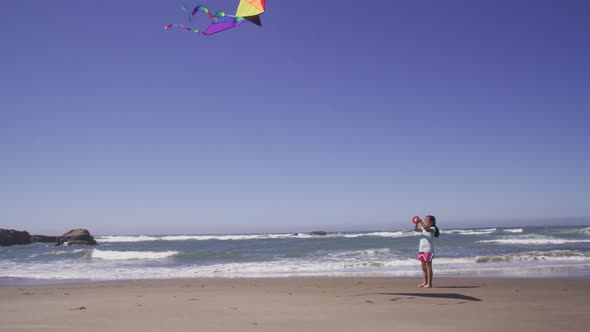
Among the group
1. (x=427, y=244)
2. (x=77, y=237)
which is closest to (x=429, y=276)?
(x=427, y=244)

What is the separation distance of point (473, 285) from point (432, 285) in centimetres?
89

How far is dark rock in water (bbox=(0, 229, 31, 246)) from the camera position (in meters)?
50.7

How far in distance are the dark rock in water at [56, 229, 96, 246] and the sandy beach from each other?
39435mm

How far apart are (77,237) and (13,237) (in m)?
14.1

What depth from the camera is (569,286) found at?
28.1ft

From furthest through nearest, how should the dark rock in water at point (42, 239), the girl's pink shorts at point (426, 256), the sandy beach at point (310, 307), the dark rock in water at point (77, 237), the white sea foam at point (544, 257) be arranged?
the dark rock in water at point (42, 239)
the dark rock in water at point (77, 237)
the white sea foam at point (544, 257)
the girl's pink shorts at point (426, 256)
the sandy beach at point (310, 307)

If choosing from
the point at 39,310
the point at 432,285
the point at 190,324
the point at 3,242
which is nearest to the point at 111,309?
the point at 39,310

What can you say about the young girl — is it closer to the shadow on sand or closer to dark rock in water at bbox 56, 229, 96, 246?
the shadow on sand

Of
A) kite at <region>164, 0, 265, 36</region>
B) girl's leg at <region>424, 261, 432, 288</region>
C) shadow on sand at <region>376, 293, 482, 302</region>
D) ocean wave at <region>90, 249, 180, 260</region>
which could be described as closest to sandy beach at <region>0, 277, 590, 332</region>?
shadow on sand at <region>376, 293, 482, 302</region>

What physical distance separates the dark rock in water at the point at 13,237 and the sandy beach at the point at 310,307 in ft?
166

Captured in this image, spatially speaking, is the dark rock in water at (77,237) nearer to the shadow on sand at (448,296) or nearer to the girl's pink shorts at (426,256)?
the girl's pink shorts at (426,256)

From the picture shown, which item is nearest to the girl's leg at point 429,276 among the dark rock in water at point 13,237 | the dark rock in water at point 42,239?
the dark rock in water at point 13,237

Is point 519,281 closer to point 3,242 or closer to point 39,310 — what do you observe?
point 39,310

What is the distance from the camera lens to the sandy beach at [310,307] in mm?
4855
